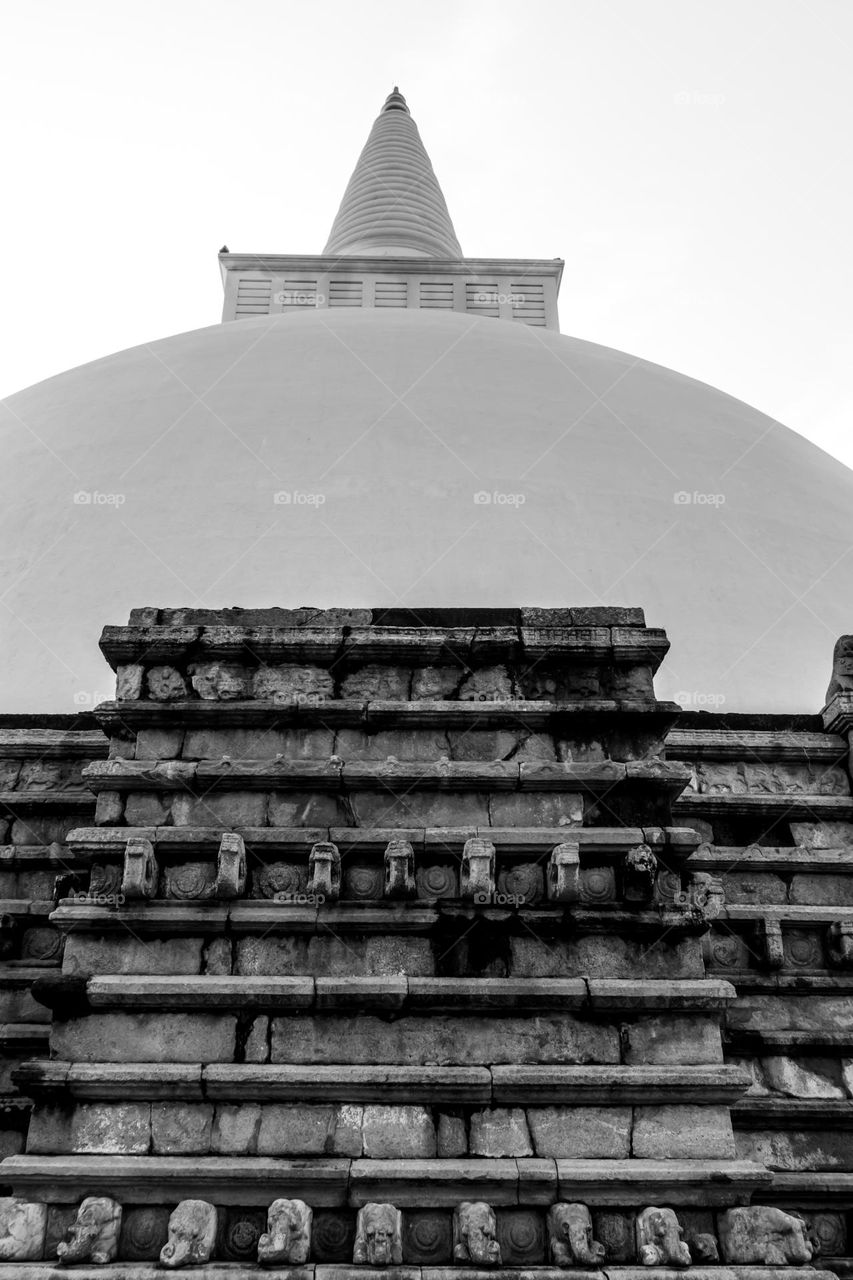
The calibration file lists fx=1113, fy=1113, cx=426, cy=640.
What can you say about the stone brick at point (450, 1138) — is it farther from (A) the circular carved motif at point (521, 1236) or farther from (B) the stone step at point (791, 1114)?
(B) the stone step at point (791, 1114)

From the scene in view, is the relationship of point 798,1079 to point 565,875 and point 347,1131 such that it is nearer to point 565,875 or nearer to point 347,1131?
point 565,875

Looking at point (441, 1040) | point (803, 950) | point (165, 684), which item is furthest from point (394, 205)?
point (441, 1040)

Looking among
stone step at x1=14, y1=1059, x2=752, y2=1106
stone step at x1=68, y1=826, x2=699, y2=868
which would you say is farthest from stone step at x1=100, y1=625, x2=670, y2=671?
stone step at x1=14, y1=1059, x2=752, y2=1106

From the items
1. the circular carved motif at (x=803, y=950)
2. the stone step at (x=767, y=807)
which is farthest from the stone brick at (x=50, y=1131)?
the circular carved motif at (x=803, y=950)

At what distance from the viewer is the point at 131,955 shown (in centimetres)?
475

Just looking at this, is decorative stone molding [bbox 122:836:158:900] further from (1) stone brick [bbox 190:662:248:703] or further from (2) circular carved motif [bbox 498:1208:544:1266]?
(2) circular carved motif [bbox 498:1208:544:1266]

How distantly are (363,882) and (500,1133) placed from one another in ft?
3.84

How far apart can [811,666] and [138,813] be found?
4318 millimetres

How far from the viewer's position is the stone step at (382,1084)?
441 centimetres

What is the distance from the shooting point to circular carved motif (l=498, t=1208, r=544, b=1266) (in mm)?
4234

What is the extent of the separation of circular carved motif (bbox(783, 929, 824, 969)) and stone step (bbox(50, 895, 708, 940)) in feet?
4.03

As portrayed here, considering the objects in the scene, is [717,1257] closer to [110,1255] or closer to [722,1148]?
[722,1148]

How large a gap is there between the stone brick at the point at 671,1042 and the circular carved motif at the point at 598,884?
0.54 metres

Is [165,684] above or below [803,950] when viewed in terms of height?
above
